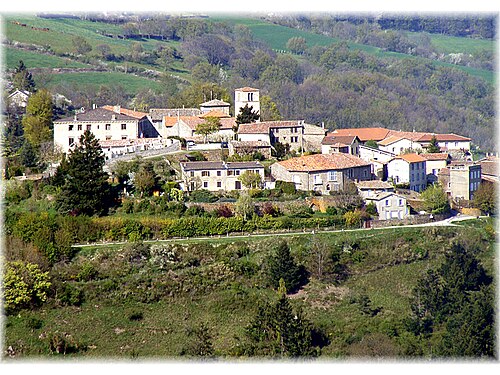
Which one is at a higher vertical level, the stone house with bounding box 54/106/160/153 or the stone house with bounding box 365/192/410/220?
the stone house with bounding box 54/106/160/153

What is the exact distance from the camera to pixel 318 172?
4578cm

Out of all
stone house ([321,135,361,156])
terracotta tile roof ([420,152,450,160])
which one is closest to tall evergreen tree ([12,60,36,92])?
stone house ([321,135,361,156])

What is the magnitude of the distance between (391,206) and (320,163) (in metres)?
3.85

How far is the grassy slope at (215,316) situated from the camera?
35125 mm

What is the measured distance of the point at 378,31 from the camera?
140 m

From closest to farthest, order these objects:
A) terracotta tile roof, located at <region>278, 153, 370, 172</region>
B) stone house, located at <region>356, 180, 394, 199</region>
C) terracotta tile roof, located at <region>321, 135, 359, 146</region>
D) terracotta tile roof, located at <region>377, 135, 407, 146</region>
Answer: stone house, located at <region>356, 180, 394, 199</region>
terracotta tile roof, located at <region>278, 153, 370, 172</region>
terracotta tile roof, located at <region>321, 135, 359, 146</region>
terracotta tile roof, located at <region>377, 135, 407, 146</region>

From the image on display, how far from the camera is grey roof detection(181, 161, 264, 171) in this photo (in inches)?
1779

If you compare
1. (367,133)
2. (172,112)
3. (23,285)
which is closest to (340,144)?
(367,133)

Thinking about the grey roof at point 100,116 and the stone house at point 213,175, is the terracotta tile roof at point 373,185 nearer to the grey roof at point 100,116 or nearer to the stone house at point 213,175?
the stone house at point 213,175

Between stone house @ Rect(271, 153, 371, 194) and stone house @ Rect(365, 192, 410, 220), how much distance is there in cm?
197

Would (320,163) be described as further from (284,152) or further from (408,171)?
(408,171)

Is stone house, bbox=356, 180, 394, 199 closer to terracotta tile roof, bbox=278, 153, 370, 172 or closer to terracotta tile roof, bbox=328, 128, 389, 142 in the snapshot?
terracotta tile roof, bbox=278, 153, 370, 172

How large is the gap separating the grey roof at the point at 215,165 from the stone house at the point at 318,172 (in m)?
1.12

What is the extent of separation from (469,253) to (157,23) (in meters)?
79.6
